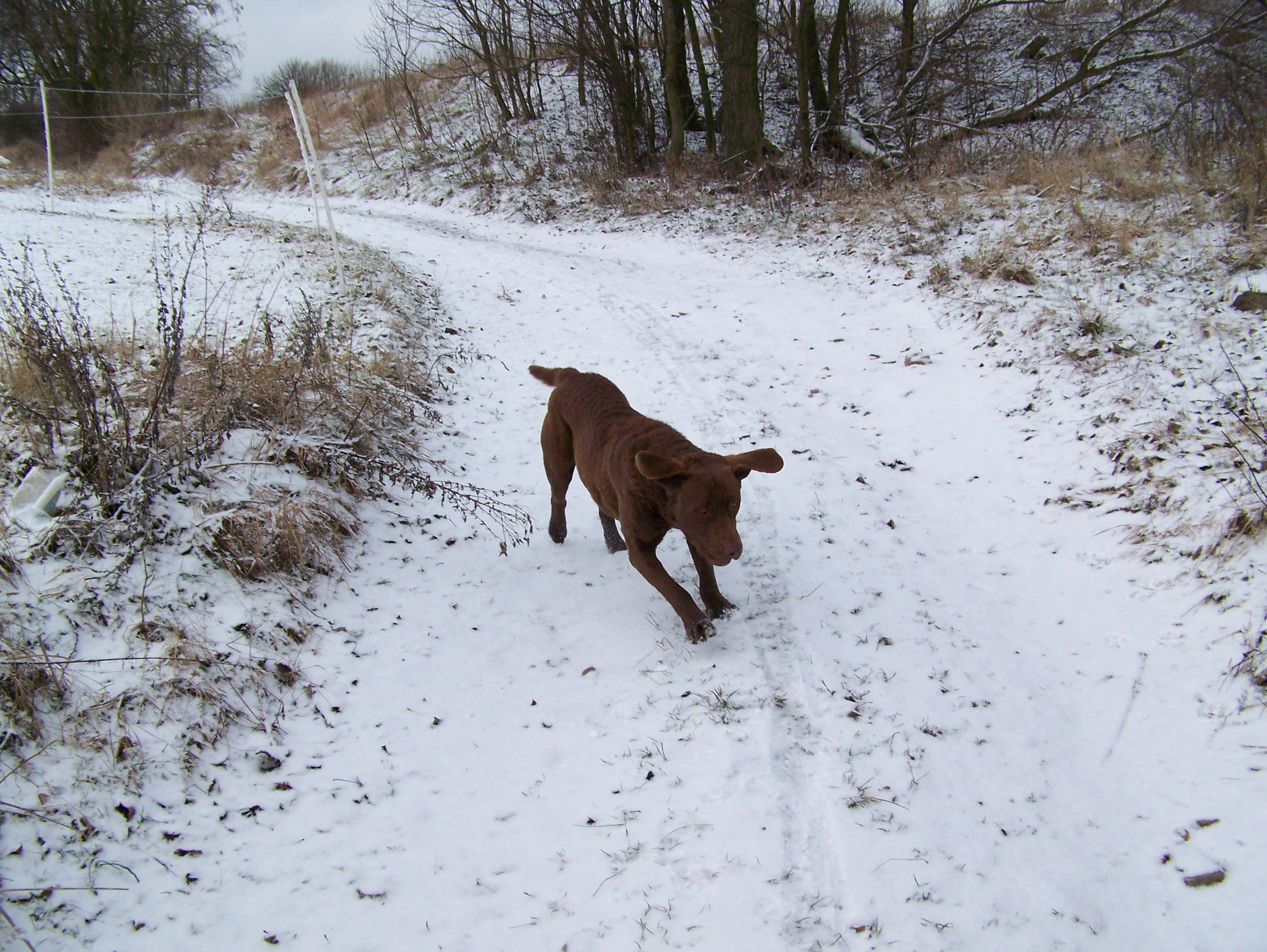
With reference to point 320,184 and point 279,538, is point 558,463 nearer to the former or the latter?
point 279,538

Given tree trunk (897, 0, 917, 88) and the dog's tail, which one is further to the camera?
tree trunk (897, 0, 917, 88)

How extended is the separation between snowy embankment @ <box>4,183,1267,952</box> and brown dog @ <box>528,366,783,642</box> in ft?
0.96

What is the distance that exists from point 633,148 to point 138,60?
2530cm

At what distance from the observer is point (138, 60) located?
92.5 ft

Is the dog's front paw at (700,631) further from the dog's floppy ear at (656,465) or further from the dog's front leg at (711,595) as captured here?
the dog's floppy ear at (656,465)

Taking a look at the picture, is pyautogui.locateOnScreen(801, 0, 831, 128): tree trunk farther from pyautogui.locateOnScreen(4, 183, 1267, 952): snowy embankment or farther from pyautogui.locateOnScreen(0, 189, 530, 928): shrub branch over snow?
pyautogui.locateOnScreen(0, 189, 530, 928): shrub branch over snow

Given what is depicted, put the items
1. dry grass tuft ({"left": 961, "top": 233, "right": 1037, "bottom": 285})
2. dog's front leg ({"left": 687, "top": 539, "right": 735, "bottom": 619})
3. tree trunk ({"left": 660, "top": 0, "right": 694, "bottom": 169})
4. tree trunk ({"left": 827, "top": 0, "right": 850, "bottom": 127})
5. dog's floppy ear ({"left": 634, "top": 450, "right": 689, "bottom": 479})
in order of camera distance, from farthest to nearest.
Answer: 1. tree trunk ({"left": 660, "top": 0, "right": 694, "bottom": 169})
2. tree trunk ({"left": 827, "top": 0, "right": 850, "bottom": 127})
3. dry grass tuft ({"left": 961, "top": 233, "right": 1037, "bottom": 285})
4. dog's front leg ({"left": 687, "top": 539, "right": 735, "bottom": 619})
5. dog's floppy ear ({"left": 634, "top": 450, "right": 689, "bottom": 479})

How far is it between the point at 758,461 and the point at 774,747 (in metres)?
1.36

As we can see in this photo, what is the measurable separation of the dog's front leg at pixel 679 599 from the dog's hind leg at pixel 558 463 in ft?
3.36

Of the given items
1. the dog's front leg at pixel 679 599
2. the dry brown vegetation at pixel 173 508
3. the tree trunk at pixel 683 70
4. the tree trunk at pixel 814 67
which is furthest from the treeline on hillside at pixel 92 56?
the dog's front leg at pixel 679 599

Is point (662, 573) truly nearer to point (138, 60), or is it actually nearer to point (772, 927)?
point (772, 927)

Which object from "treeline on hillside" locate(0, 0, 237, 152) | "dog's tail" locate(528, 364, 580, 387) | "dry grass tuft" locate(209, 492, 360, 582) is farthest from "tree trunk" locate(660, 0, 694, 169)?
"treeline on hillside" locate(0, 0, 237, 152)

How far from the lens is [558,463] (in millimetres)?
4691

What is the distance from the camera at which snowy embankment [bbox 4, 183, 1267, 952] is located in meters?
2.48
